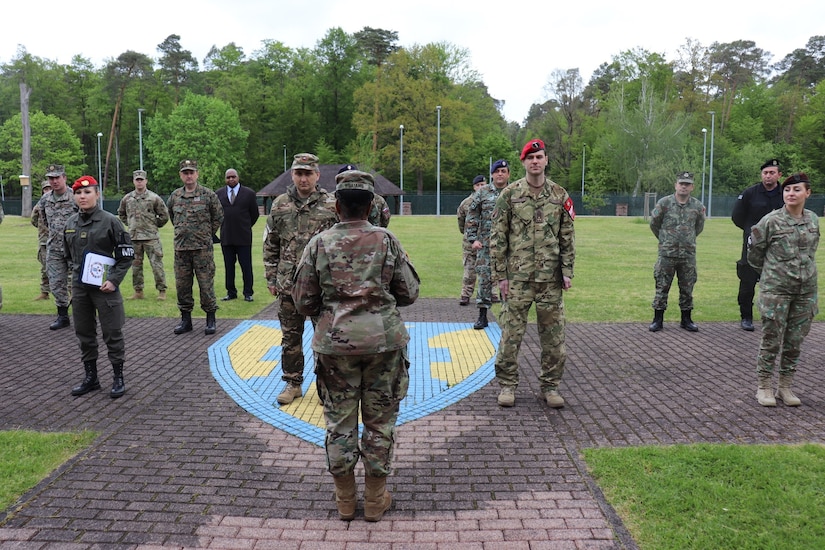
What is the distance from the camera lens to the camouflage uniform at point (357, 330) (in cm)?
373

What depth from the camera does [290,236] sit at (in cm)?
582

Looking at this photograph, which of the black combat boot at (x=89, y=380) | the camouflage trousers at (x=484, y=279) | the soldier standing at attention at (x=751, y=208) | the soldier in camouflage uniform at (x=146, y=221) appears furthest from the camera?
the soldier in camouflage uniform at (x=146, y=221)

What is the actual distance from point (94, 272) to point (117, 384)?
1129mm

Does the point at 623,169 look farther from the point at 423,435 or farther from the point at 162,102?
the point at 423,435

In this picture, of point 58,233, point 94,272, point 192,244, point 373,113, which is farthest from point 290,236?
point 373,113

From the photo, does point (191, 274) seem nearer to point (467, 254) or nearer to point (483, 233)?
point (483, 233)

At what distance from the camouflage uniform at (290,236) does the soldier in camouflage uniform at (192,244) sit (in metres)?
3.17

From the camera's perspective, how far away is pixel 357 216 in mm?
3814

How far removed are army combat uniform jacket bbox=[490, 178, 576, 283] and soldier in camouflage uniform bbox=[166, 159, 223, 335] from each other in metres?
4.70

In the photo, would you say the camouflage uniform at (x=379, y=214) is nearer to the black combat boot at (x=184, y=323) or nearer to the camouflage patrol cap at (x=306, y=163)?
the camouflage patrol cap at (x=306, y=163)

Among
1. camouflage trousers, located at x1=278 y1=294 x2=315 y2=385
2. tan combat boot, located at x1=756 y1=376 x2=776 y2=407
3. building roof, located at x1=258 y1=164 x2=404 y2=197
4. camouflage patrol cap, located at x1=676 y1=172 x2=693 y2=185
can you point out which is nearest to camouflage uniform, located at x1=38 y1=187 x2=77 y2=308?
camouflage trousers, located at x1=278 y1=294 x2=315 y2=385

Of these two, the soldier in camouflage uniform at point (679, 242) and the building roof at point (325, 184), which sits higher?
the building roof at point (325, 184)

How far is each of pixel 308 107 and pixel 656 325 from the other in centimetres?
7256

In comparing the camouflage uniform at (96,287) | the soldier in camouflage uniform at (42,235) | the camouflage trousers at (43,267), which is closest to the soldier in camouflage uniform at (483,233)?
the camouflage uniform at (96,287)
